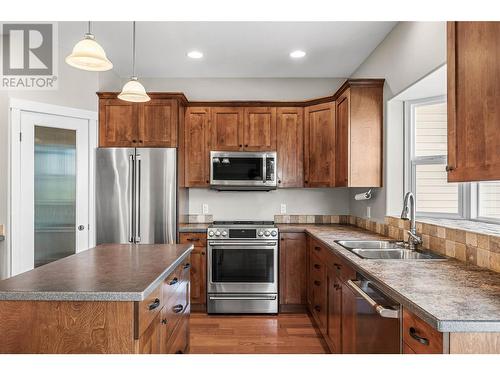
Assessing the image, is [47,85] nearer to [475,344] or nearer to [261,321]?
[261,321]

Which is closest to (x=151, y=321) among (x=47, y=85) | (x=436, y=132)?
(x=436, y=132)

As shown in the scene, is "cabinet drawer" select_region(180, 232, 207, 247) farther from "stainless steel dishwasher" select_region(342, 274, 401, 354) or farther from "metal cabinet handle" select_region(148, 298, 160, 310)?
"metal cabinet handle" select_region(148, 298, 160, 310)

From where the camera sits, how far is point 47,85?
3379 millimetres

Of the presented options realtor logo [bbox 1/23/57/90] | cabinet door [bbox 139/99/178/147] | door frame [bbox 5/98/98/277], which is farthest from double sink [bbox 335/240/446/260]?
realtor logo [bbox 1/23/57/90]

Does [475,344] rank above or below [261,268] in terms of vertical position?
above

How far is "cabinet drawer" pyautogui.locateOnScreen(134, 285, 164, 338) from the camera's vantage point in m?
1.34

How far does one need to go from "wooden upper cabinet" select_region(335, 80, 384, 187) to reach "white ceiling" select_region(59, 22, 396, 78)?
491 millimetres

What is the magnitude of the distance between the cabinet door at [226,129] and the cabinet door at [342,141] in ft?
3.69

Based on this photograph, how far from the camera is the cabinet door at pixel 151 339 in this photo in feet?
4.58

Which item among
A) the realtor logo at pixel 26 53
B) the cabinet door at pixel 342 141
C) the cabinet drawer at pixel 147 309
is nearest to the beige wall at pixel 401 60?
the cabinet door at pixel 342 141

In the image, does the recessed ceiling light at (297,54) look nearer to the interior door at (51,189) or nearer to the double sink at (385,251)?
the double sink at (385,251)

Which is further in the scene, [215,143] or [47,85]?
[215,143]
